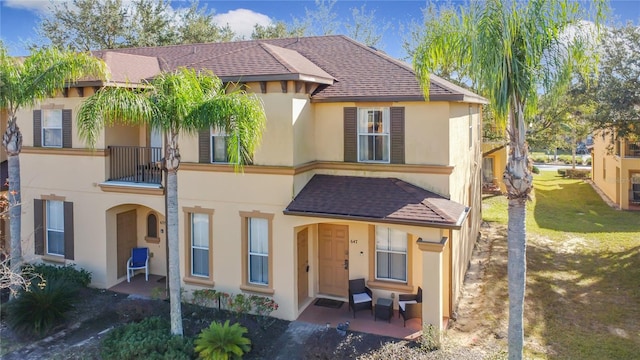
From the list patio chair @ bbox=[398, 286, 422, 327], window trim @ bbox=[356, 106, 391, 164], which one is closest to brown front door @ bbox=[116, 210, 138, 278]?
window trim @ bbox=[356, 106, 391, 164]

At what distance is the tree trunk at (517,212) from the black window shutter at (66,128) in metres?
14.2

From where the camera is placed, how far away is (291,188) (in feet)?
44.5

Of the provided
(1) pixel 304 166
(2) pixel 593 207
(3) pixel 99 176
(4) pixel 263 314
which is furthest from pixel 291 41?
(2) pixel 593 207

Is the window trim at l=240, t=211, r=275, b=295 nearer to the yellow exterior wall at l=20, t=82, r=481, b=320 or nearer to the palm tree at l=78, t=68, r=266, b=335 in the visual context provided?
the yellow exterior wall at l=20, t=82, r=481, b=320

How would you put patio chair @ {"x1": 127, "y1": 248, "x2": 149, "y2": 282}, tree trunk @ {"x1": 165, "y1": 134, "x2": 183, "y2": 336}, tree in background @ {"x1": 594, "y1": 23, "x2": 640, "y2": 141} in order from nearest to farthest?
tree trunk @ {"x1": 165, "y1": 134, "x2": 183, "y2": 336}
patio chair @ {"x1": 127, "y1": 248, "x2": 149, "y2": 282}
tree in background @ {"x1": 594, "y1": 23, "x2": 640, "y2": 141}

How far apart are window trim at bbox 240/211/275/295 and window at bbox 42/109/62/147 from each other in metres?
7.75

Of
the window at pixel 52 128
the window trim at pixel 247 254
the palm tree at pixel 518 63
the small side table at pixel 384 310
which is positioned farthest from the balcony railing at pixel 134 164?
the palm tree at pixel 518 63

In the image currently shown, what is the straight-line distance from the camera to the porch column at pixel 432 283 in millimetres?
11906

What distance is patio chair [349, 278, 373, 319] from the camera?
1359 centimetres

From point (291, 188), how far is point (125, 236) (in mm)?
7252

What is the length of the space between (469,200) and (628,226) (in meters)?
13.9

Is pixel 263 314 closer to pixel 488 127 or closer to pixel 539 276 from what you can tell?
pixel 539 276

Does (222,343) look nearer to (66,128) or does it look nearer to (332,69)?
(332,69)

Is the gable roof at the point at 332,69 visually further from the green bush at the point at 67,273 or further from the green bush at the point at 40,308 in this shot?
the green bush at the point at 40,308
